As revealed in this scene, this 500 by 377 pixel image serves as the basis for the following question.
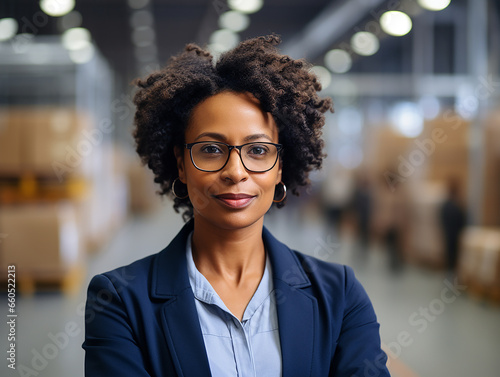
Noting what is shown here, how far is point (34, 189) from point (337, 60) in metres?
7.87

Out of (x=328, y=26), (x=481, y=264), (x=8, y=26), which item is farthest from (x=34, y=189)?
(x=328, y=26)

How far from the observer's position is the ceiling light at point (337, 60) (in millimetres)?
11266

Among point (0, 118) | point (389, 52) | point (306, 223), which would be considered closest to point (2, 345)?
point (0, 118)

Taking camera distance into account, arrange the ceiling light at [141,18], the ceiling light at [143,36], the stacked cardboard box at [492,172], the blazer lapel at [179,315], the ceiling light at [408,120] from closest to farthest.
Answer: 1. the blazer lapel at [179,315]
2. the stacked cardboard box at [492,172]
3. the ceiling light at [408,120]
4. the ceiling light at [141,18]
5. the ceiling light at [143,36]

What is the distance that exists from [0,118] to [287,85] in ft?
15.2

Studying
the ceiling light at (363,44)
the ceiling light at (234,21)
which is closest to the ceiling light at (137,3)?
the ceiling light at (234,21)

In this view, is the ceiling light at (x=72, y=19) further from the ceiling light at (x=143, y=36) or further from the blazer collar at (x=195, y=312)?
the blazer collar at (x=195, y=312)

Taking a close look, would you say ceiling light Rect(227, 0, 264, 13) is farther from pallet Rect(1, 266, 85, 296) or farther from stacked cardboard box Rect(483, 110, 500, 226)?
pallet Rect(1, 266, 85, 296)

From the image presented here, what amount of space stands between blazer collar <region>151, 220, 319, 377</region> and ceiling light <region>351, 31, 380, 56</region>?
303 inches

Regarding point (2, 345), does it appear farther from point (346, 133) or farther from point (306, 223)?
point (346, 133)

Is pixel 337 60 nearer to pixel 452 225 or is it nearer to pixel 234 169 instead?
pixel 452 225

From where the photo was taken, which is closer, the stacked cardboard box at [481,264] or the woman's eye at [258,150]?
the woman's eye at [258,150]

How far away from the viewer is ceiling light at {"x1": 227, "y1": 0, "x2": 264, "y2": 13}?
6.61 metres

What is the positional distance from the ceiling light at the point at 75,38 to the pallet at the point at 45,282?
9.75 feet
